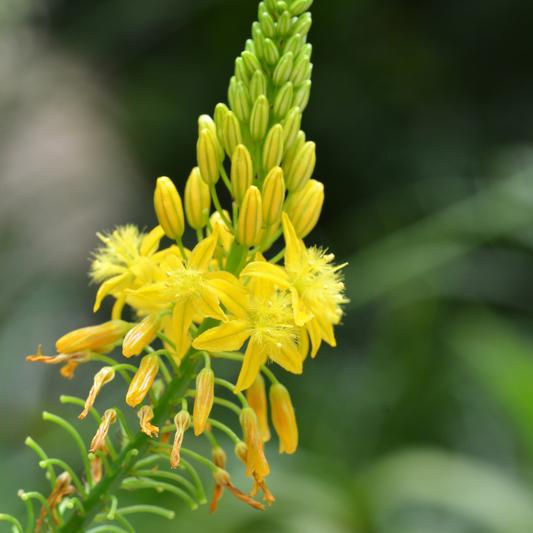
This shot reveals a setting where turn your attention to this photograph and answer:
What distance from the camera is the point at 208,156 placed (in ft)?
4.54

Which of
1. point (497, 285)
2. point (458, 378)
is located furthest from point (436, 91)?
point (458, 378)

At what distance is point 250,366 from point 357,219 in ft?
13.9

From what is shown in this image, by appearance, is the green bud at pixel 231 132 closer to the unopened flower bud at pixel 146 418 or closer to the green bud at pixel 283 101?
the green bud at pixel 283 101

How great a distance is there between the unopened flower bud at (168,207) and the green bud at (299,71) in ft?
1.59

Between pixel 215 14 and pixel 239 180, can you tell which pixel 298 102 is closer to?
pixel 239 180

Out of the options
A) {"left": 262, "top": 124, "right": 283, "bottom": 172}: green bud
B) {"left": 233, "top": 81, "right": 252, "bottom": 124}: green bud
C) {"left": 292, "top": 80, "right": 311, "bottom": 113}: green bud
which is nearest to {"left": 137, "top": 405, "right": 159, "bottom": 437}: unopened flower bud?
{"left": 262, "top": 124, "right": 283, "bottom": 172}: green bud

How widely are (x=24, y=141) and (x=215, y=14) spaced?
2.89 m

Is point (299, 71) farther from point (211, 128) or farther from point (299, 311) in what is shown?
point (299, 311)

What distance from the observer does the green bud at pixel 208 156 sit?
54.1 inches

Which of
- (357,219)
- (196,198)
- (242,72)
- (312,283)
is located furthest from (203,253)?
(357,219)

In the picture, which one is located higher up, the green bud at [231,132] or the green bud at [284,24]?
the green bud at [284,24]

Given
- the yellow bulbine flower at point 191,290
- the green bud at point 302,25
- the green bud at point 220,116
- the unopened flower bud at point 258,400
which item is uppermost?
the green bud at point 302,25

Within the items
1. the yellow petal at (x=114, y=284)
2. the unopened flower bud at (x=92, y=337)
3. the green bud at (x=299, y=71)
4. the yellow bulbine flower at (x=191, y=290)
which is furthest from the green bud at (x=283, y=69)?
the unopened flower bud at (x=92, y=337)

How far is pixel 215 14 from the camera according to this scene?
5602 mm
